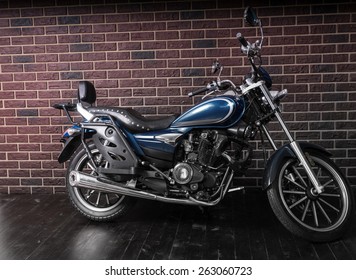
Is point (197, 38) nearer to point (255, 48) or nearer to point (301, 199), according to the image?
point (255, 48)

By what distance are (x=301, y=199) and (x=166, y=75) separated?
1.68m

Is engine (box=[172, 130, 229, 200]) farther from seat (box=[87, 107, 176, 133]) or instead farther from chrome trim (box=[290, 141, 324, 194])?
chrome trim (box=[290, 141, 324, 194])

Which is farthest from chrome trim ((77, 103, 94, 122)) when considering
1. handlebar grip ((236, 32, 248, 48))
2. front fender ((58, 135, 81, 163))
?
handlebar grip ((236, 32, 248, 48))

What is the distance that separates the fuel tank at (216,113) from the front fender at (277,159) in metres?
0.37

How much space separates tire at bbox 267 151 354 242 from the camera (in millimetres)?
2875

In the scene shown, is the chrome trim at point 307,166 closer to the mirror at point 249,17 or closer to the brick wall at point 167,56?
the mirror at point 249,17

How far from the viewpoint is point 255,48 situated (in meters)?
3.06

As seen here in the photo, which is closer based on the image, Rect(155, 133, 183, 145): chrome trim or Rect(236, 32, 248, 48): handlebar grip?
Answer: Rect(236, 32, 248, 48): handlebar grip

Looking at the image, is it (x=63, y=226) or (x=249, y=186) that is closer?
(x=63, y=226)

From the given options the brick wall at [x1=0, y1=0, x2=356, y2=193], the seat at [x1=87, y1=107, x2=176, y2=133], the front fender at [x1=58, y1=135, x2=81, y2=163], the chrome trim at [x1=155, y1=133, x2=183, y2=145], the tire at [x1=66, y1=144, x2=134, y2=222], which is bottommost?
the tire at [x1=66, y1=144, x2=134, y2=222]

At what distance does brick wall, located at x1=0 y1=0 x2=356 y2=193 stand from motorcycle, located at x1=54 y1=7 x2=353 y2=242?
2.45ft

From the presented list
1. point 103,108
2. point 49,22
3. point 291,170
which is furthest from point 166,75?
point 291,170

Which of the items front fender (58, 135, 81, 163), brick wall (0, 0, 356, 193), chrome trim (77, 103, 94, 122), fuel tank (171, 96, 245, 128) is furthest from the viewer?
brick wall (0, 0, 356, 193)

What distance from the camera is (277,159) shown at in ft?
9.86
